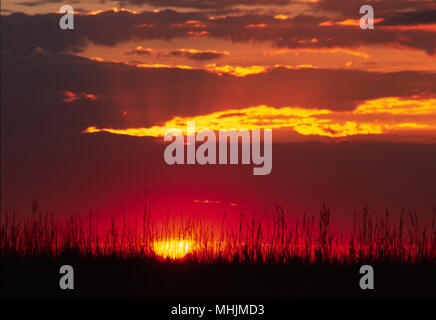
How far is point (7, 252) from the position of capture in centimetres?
1010

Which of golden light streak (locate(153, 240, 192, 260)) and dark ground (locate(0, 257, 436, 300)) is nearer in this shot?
dark ground (locate(0, 257, 436, 300))

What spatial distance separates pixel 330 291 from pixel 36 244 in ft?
15.4

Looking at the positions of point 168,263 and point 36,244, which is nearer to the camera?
point 168,263

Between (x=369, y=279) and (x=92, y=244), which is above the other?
(x=92, y=244)

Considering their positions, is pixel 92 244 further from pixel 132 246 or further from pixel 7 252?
pixel 7 252

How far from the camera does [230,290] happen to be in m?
8.54

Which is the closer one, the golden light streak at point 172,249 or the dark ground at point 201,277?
the dark ground at point 201,277

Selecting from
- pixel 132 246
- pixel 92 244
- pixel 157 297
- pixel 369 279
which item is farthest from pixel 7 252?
pixel 369 279

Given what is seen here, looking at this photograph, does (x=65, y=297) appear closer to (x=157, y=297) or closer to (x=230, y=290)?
(x=157, y=297)
